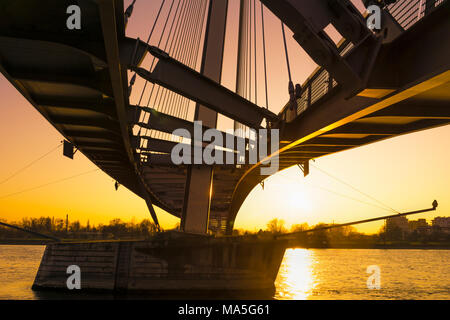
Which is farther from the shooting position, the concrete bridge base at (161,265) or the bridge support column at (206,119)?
the concrete bridge base at (161,265)

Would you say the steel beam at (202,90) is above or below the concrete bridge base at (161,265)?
above

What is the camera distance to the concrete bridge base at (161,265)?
26.8 m

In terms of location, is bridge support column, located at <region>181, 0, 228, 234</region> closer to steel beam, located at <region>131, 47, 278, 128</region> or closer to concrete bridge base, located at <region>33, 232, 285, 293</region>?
concrete bridge base, located at <region>33, 232, 285, 293</region>

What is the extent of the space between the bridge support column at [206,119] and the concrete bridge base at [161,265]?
1145mm

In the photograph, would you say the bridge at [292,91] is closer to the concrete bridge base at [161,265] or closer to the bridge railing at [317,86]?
the bridge railing at [317,86]

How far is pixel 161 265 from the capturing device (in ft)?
88.5

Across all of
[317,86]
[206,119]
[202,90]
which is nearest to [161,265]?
[206,119]

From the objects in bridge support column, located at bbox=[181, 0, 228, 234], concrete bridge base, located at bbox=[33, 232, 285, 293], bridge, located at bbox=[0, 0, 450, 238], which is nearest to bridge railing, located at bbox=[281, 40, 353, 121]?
bridge, located at bbox=[0, 0, 450, 238]

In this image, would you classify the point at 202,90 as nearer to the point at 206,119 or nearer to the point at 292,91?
the point at 292,91

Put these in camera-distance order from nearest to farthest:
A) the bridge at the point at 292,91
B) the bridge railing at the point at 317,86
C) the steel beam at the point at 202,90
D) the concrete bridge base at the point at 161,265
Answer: the bridge at the point at 292,91, the bridge railing at the point at 317,86, the steel beam at the point at 202,90, the concrete bridge base at the point at 161,265

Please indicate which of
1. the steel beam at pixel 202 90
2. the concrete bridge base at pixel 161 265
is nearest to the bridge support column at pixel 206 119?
the concrete bridge base at pixel 161 265

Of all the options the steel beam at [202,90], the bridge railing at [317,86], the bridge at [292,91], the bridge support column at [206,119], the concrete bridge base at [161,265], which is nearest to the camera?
the bridge at [292,91]

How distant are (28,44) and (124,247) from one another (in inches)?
779

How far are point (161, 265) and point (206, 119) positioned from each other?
370 inches
